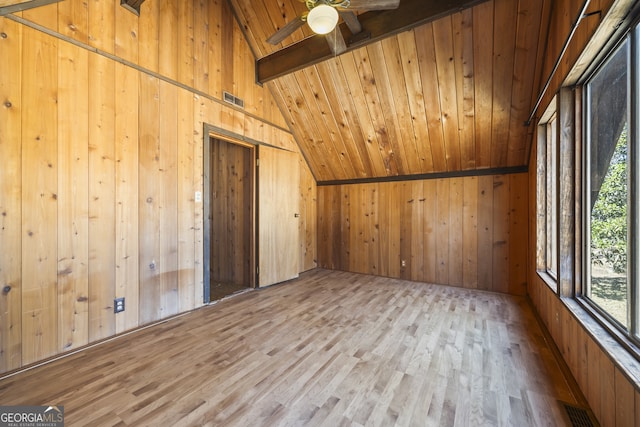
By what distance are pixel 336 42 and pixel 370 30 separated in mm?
364

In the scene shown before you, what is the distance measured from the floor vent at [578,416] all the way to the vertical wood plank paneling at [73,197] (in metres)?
3.37

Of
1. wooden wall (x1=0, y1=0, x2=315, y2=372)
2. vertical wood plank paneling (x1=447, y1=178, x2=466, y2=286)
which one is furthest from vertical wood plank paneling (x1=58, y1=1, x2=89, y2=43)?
vertical wood plank paneling (x1=447, y1=178, x2=466, y2=286)

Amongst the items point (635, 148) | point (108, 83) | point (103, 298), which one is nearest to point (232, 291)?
point (103, 298)

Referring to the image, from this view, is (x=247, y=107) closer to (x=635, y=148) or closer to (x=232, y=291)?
(x=232, y=291)

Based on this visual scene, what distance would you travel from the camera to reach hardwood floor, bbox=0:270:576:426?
1.41 meters

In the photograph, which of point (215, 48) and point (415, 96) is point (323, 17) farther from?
point (215, 48)

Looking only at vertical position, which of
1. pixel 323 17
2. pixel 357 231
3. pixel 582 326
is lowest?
pixel 582 326

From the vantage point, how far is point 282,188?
4.07 metres

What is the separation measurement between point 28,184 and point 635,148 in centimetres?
368

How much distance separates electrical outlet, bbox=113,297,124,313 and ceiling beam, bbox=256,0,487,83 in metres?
3.18

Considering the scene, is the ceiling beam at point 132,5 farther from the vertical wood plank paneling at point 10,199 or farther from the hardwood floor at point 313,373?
the hardwood floor at point 313,373

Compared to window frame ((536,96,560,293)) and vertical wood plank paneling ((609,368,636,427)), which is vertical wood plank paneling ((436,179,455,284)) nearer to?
window frame ((536,96,560,293))

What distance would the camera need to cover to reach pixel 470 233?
12.4 feet

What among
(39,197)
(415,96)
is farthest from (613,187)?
(39,197)
